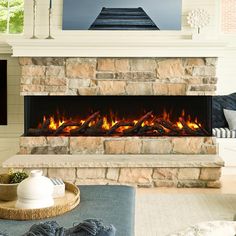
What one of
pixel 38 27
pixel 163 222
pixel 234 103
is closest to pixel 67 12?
pixel 38 27

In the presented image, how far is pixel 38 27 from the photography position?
225 inches

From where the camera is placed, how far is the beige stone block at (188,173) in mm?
4895

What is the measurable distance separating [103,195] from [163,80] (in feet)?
8.26

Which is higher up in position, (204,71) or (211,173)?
(204,71)

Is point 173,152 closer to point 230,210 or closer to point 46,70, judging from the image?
point 230,210

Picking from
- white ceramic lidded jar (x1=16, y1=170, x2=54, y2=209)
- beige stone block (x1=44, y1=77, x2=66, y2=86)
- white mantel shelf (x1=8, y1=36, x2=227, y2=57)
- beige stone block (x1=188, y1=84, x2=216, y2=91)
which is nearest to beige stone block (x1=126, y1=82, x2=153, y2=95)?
white mantel shelf (x1=8, y1=36, x2=227, y2=57)

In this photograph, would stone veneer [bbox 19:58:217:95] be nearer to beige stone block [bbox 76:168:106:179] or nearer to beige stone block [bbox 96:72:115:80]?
beige stone block [bbox 96:72:115:80]

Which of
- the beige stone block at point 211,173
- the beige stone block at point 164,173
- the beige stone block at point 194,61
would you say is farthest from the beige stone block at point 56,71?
the beige stone block at point 211,173

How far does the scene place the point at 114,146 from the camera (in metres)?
5.17

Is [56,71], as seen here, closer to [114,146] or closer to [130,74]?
[130,74]

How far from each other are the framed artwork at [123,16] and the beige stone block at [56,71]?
679 millimetres

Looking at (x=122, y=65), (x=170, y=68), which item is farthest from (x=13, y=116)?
(x=170, y=68)

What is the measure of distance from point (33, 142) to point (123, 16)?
175 cm

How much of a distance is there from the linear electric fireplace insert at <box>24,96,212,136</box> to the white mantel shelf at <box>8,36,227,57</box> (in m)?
0.53
